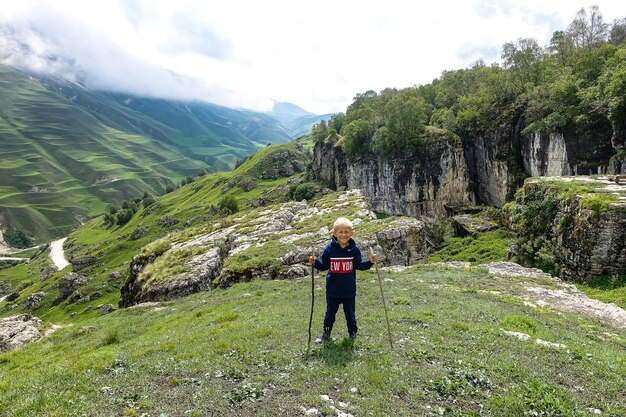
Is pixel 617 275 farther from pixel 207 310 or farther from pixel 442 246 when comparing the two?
pixel 442 246

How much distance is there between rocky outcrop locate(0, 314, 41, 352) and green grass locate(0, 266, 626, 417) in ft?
43.5

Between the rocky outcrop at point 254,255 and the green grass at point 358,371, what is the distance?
68.1 ft

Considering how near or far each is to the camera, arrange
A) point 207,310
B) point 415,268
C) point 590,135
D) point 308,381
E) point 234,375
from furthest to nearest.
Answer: point 590,135, point 415,268, point 207,310, point 234,375, point 308,381

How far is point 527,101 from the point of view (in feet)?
295

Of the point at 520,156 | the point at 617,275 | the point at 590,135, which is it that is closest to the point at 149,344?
the point at 617,275

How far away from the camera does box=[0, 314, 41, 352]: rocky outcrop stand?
3180 cm

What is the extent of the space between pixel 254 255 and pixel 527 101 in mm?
82902

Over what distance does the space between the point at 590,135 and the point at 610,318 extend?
2415 inches

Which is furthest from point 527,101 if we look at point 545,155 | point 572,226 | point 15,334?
point 15,334

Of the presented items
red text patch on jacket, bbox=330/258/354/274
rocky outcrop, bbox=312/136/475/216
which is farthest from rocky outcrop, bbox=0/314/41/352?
rocky outcrop, bbox=312/136/475/216

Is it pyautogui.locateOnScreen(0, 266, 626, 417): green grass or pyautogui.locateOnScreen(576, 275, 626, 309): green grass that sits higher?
pyautogui.locateOnScreen(0, 266, 626, 417): green grass

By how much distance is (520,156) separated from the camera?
91.3 metres

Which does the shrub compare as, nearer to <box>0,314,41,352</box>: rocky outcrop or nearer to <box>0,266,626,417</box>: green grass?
<box>0,314,41,352</box>: rocky outcrop

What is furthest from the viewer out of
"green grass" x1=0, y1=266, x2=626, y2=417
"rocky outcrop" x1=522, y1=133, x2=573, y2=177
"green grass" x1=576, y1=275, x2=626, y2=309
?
"rocky outcrop" x1=522, y1=133, x2=573, y2=177
